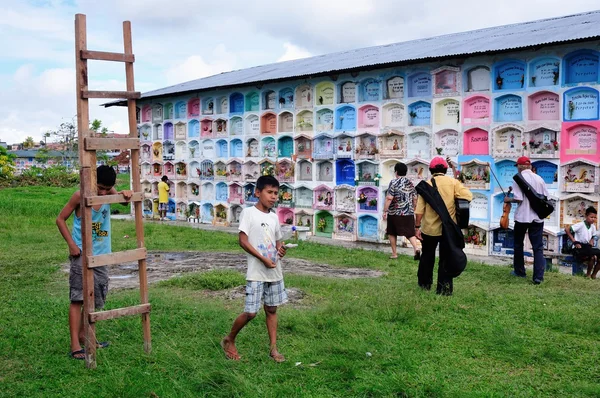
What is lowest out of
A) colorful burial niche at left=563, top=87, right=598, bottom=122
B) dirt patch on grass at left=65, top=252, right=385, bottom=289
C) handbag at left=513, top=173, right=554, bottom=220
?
dirt patch on grass at left=65, top=252, right=385, bottom=289

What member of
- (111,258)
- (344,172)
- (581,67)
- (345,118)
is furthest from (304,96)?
(111,258)

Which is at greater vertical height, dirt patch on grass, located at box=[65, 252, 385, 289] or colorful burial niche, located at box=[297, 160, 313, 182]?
colorful burial niche, located at box=[297, 160, 313, 182]

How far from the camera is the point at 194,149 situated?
1549cm

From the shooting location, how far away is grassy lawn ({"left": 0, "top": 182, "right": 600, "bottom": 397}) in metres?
3.50

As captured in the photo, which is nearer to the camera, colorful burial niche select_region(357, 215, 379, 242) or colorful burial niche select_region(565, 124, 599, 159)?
colorful burial niche select_region(565, 124, 599, 159)

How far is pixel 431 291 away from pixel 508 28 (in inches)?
327

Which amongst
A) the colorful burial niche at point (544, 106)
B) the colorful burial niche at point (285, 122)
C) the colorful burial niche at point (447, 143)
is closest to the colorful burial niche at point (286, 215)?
the colorful burial niche at point (285, 122)

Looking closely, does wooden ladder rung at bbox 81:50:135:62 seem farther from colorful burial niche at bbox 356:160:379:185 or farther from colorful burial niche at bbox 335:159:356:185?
colorful burial niche at bbox 335:159:356:185

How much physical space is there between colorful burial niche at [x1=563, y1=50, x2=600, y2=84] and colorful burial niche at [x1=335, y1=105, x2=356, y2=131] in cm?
416

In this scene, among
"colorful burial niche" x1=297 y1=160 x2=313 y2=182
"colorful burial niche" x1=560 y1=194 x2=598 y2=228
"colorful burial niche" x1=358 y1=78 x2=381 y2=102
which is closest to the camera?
"colorful burial niche" x1=560 y1=194 x2=598 y2=228

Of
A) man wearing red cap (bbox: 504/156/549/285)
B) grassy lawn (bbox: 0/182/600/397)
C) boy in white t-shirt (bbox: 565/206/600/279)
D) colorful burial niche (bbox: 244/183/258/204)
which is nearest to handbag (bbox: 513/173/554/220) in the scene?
man wearing red cap (bbox: 504/156/549/285)

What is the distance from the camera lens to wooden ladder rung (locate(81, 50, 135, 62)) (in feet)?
12.6

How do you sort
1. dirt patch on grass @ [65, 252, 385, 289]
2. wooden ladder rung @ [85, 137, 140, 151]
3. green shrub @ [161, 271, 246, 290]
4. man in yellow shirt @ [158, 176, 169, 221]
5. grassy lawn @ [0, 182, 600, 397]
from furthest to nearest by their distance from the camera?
1. man in yellow shirt @ [158, 176, 169, 221]
2. dirt patch on grass @ [65, 252, 385, 289]
3. green shrub @ [161, 271, 246, 290]
4. wooden ladder rung @ [85, 137, 140, 151]
5. grassy lawn @ [0, 182, 600, 397]

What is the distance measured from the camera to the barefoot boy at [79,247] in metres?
4.12
